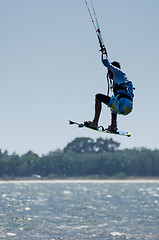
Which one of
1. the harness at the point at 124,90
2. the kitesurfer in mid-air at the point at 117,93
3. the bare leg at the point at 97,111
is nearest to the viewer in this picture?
the kitesurfer in mid-air at the point at 117,93

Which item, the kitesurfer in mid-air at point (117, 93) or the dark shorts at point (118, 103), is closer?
the kitesurfer in mid-air at point (117, 93)

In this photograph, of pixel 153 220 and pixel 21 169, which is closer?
pixel 153 220

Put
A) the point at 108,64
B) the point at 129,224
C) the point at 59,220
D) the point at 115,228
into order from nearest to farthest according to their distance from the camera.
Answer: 1. the point at 108,64
2. the point at 115,228
3. the point at 129,224
4. the point at 59,220

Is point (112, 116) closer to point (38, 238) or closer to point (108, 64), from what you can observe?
point (108, 64)

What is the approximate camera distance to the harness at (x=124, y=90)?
15.0 metres

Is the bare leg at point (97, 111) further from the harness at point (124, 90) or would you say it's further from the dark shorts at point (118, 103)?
the harness at point (124, 90)

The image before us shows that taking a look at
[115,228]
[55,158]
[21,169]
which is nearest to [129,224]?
[115,228]

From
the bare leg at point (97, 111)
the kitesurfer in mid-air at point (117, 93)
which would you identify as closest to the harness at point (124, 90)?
the kitesurfer in mid-air at point (117, 93)

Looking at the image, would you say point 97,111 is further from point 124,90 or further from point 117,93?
point 124,90

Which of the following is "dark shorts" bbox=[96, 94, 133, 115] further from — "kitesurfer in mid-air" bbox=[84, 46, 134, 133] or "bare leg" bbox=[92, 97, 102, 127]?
"bare leg" bbox=[92, 97, 102, 127]

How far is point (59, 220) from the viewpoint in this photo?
5397 centimetres

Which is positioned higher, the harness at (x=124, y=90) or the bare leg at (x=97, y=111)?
the harness at (x=124, y=90)

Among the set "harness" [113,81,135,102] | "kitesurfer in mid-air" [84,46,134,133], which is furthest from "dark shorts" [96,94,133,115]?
"harness" [113,81,135,102]

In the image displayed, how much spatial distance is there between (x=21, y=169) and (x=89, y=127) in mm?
179315
